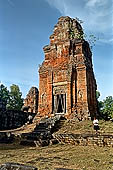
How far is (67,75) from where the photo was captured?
17.9 meters

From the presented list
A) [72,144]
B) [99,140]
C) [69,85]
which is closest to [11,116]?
[69,85]

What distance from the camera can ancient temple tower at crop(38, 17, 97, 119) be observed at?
17.2 meters

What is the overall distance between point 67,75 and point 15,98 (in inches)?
1027

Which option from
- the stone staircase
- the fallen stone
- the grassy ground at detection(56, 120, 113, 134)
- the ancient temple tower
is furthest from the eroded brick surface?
the fallen stone

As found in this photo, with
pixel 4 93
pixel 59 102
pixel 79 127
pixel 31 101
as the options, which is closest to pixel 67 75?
pixel 59 102

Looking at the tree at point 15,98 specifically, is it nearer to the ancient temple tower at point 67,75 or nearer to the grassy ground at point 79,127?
the ancient temple tower at point 67,75

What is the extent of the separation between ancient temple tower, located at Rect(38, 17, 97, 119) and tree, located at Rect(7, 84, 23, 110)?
2220cm

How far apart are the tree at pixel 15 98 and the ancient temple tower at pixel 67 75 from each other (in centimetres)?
2220

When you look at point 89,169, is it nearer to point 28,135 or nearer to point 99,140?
point 99,140

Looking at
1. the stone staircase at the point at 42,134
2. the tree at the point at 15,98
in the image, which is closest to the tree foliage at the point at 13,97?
the tree at the point at 15,98

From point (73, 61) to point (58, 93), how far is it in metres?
3.55

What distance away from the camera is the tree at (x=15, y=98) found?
132 feet

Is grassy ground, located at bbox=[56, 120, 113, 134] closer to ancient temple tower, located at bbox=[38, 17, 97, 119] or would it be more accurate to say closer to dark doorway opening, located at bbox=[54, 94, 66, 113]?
ancient temple tower, located at bbox=[38, 17, 97, 119]

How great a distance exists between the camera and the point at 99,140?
396 inches
